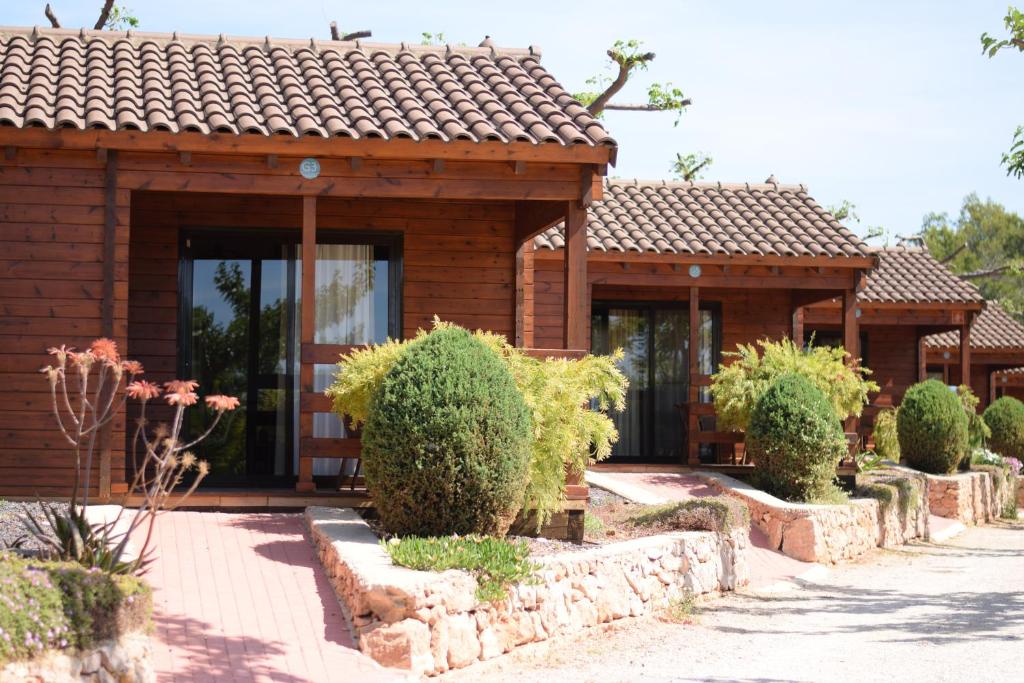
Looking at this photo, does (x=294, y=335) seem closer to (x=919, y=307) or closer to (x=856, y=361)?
(x=856, y=361)

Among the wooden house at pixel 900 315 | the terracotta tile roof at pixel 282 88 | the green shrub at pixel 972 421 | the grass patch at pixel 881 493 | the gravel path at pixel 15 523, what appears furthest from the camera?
the wooden house at pixel 900 315

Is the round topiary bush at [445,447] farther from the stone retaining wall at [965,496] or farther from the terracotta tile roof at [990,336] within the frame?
the terracotta tile roof at [990,336]

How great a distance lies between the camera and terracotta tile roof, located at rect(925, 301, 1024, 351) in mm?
29375

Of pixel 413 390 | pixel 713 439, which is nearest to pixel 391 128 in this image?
pixel 413 390

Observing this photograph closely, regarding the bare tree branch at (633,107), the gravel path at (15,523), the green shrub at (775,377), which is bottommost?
the gravel path at (15,523)

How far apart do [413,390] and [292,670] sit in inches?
97.8

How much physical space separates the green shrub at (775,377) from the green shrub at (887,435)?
6143 millimetres

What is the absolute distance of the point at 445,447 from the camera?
858 cm

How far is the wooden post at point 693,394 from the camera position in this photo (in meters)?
16.6

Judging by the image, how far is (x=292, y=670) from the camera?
682 centimetres

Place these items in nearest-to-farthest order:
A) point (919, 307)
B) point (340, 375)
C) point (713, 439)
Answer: point (340, 375)
point (713, 439)
point (919, 307)

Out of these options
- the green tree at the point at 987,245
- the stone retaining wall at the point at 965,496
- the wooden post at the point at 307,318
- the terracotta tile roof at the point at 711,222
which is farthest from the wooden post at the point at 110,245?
the green tree at the point at 987,245

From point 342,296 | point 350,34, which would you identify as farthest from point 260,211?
point 350,34

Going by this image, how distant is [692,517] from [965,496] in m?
10.1
